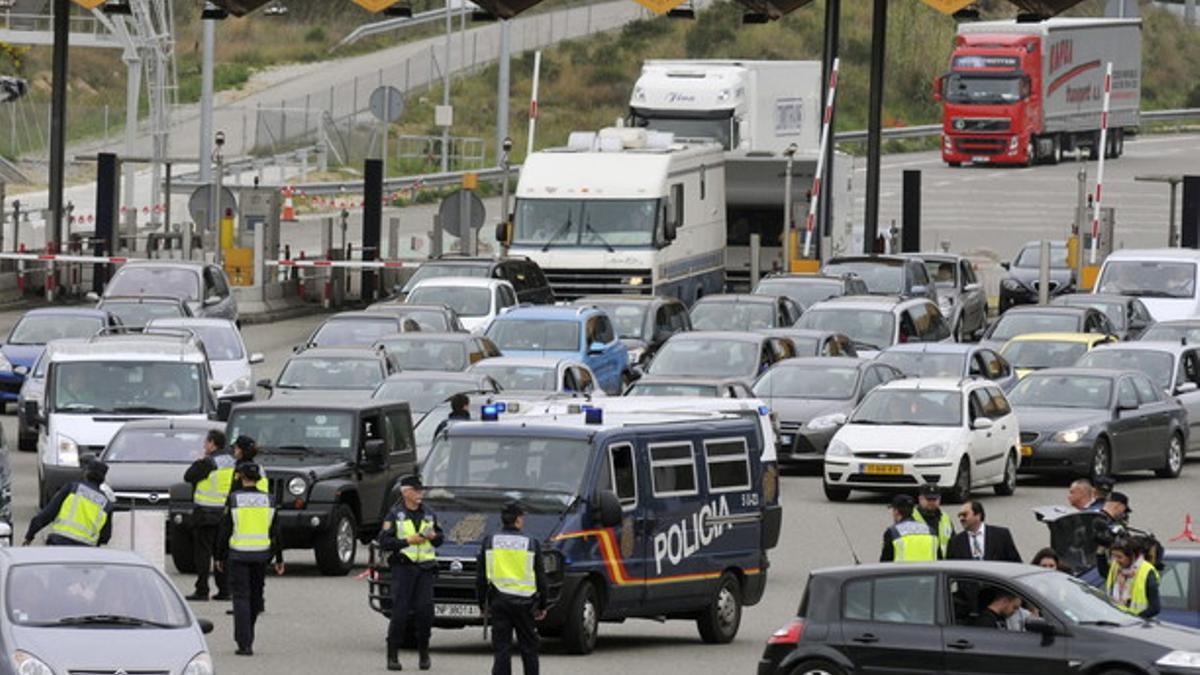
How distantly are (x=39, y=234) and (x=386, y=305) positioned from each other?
27.4m

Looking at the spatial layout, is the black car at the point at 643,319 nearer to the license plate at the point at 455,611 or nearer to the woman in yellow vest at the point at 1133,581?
the license plate at the point at 455,611

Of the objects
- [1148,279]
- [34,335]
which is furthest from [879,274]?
[34,335]

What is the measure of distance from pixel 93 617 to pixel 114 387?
13.9m

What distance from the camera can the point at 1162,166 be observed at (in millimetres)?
86750

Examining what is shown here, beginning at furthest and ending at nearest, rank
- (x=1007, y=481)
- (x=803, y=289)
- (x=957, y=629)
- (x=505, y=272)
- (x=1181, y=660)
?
(x=803, y=289), (x=505, y=272), (x=1007, y=481), (x=957, y=629), (x=1181, y=660)

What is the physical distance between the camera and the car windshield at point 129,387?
3116 cm

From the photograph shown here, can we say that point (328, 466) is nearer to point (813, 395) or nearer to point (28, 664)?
point (28, 664)

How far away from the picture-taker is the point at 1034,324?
140ft

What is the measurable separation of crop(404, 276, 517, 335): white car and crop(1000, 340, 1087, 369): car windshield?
752 centimetres

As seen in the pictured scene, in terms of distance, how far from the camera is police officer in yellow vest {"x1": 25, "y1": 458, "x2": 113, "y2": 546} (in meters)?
22.4

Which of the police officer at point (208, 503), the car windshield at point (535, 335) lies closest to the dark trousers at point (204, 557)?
the police officer at point (208, 503)

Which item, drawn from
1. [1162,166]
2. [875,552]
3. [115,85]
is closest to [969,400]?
[875,552]

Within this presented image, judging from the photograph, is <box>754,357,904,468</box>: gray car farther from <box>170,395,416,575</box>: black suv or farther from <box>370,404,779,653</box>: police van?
<box>370,404,779,653</box>: police van

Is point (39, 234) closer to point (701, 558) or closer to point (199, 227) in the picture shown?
point (199, 227)
